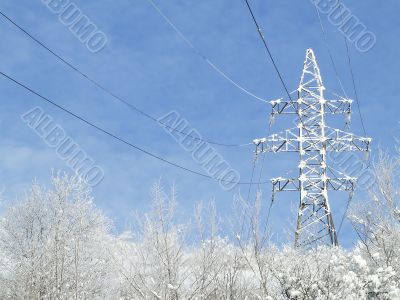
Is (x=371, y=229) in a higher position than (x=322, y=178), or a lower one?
higher

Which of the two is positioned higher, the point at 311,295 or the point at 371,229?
the point at 371,229

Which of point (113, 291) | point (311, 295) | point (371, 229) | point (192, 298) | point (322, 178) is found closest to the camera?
point (311, 295)

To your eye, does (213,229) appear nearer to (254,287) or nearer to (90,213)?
(254,287)

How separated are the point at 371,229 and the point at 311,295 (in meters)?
10.5

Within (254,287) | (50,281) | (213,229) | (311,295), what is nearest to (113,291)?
(50,281)

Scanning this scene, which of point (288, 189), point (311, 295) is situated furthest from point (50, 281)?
point (311, 295)

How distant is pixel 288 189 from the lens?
18953mm

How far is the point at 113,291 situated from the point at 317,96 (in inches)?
585

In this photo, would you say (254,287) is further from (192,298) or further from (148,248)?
(148,248)

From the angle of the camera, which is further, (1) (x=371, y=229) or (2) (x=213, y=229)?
(1) (x=371, y=229)

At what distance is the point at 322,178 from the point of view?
18.6 meters

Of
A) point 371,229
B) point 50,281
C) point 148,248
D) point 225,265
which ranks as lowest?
point 50,281

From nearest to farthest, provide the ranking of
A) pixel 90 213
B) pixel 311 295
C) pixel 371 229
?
pixel 311 295 → pixel 371 229 → pixel 90 213

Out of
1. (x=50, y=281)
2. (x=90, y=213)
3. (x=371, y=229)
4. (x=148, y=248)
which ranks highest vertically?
(x=371, y=229)
